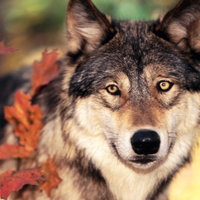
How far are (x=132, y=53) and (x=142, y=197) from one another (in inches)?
56.2

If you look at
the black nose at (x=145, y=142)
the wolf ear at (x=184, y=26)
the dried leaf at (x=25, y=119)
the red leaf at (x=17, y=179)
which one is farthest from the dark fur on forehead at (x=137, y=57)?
the red leaf at (x=17, y=179)

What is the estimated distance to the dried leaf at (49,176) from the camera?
3.28 metres

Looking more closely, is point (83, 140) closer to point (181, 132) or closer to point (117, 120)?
point (117, 120)

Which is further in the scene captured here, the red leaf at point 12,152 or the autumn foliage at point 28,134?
the red leaf at point 12,152

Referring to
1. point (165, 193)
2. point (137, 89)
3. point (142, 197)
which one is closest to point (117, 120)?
point (137, 89)

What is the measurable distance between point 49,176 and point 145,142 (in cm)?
111

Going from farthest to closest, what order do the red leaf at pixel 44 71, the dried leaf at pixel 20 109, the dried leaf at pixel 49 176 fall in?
the red leaf at pixel 44 71
the dried leaf at pixel 20 109
the dried leaf at pixel 49 176

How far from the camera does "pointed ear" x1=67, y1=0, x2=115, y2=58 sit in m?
3.04

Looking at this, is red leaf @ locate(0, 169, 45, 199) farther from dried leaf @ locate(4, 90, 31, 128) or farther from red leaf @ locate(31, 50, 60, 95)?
red leaf @ locate(31, 50, 60, 95)

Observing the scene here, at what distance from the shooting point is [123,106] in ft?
9.70

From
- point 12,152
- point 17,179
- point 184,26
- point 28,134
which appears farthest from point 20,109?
point 184,26

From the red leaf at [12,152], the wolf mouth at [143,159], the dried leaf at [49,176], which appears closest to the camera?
the wolf mouth at [143,159]

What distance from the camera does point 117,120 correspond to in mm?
2914

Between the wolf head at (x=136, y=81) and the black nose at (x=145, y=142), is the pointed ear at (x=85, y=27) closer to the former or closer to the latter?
the wolf head at (x=136, y=81)
